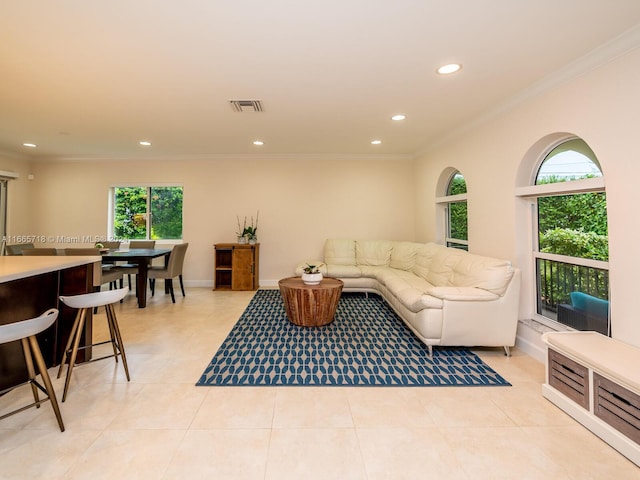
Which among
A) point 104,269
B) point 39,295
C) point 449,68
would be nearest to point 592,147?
point 449,68

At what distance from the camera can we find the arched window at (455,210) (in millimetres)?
4219

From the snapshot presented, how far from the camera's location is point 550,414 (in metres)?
1.87

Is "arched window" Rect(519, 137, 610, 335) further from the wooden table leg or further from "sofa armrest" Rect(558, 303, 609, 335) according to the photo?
the wooden table leg

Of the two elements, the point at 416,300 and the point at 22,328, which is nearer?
the point at 22,328

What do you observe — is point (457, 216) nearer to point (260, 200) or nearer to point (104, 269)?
point (260, 200)

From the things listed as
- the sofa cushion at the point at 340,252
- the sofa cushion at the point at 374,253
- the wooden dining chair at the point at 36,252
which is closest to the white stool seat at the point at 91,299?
the wooden dining chair at the point at 36,252

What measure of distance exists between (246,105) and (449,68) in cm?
202

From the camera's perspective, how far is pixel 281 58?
7.42ft

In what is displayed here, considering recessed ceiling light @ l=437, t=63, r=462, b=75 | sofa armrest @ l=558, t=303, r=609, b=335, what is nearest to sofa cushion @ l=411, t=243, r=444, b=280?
sofa armrest @ l=558, t=303, r=609, b=335

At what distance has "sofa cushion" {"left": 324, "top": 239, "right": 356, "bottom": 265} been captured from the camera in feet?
17.3

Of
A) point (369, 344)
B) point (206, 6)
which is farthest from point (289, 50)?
point (369, 344)

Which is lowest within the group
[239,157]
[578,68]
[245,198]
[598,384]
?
[598,384]

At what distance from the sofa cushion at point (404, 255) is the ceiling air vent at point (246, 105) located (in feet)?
10.2

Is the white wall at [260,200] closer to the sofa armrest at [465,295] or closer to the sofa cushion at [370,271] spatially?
the sofa cushion at [370,271]
